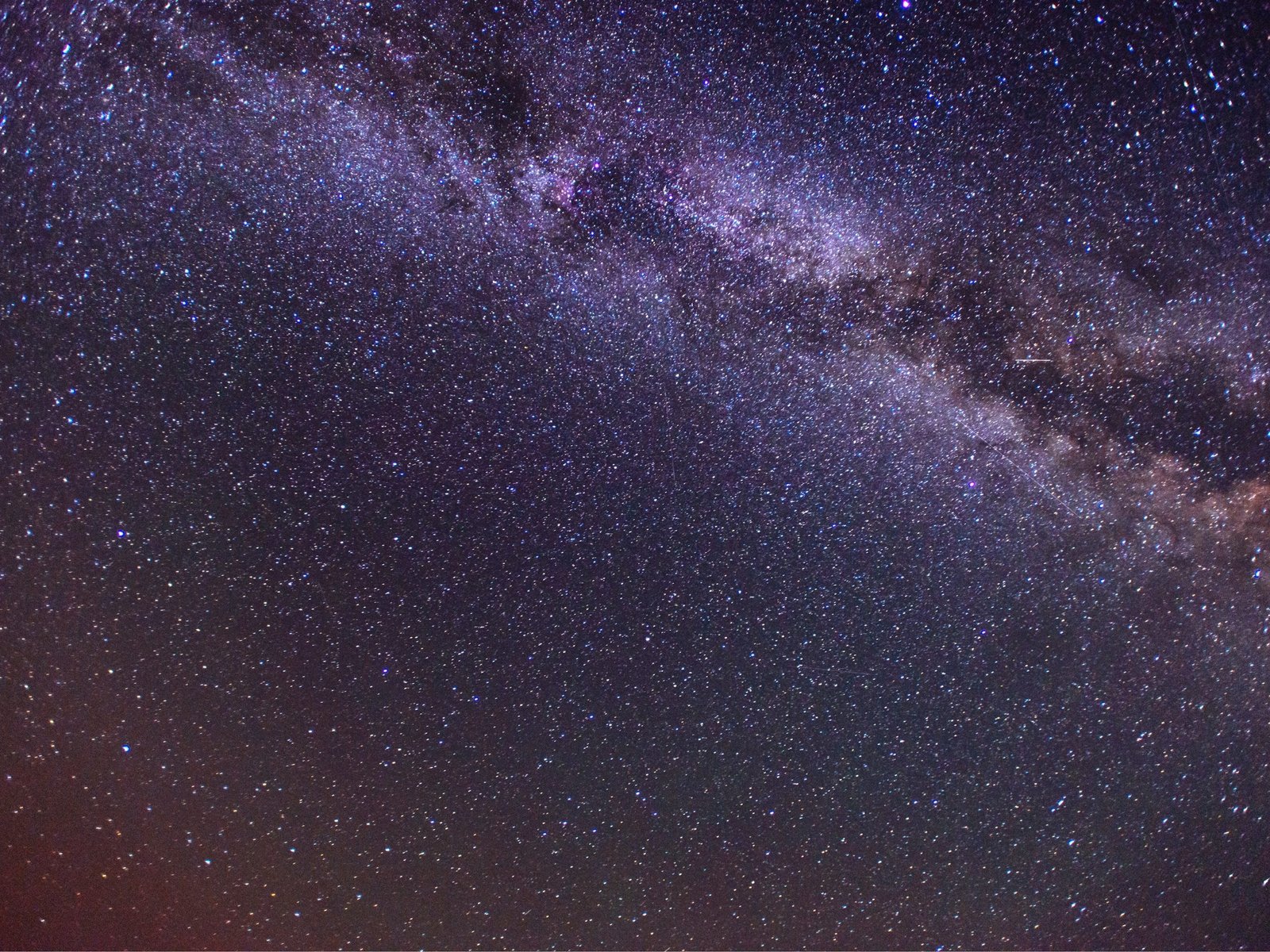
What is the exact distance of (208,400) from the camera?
109 cm

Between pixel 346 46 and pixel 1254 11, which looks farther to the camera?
pixel 1254 11

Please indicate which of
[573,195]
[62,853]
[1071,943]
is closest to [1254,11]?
[573,195]

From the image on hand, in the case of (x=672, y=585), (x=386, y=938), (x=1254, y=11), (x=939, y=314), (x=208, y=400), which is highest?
(x=1254, y=11)

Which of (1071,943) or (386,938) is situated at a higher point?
(386,938)

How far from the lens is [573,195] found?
3.71 feet

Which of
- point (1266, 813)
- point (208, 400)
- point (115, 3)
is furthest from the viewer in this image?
point (1266, 813)

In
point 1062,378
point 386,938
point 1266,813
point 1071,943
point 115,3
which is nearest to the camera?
point 115,3

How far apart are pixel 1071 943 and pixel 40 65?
290 centimetres

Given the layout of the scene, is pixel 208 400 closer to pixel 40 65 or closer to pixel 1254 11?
pixel 40 65

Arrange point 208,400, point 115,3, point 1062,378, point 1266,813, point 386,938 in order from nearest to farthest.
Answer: point 115,3, point 208,400, point 386,938, point 1062,378, point 1266,813

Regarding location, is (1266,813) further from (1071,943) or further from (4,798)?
(4,798)

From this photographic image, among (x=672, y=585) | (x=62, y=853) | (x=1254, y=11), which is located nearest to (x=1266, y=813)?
(x=672, y=585)

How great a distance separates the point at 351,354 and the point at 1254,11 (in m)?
1.95

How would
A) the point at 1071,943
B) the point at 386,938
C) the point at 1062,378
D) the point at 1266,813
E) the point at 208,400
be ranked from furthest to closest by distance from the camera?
the point at 1266,813 → the point at 1071,943 → the point at 1062,378 → the point at 386,938 → the point at 208,400
